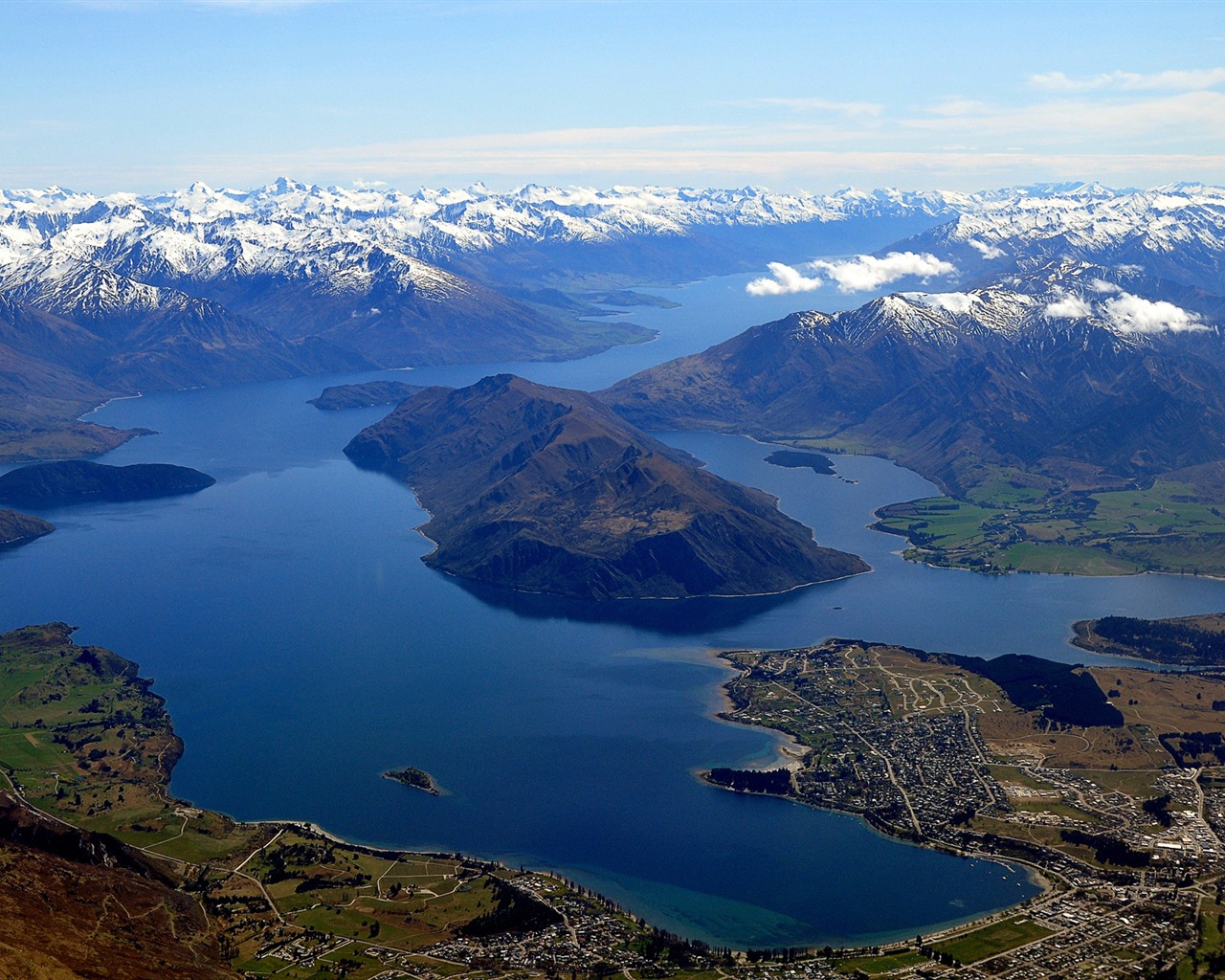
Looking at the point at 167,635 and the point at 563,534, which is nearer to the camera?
the point at 167,635

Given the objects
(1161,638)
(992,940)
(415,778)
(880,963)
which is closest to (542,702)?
(415,778)

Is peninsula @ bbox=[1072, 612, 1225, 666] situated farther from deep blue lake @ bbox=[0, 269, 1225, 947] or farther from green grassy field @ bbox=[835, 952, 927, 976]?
green grassy field @ bbox=[835, 952, 927, 976]

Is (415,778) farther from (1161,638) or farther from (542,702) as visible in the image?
(1161,638)

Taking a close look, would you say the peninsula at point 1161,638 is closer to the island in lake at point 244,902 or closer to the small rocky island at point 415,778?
the small rocky island at point 415,778

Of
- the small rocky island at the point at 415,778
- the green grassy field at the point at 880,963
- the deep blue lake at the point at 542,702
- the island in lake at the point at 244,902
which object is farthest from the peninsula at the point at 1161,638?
the island in lake at the point at 244,902

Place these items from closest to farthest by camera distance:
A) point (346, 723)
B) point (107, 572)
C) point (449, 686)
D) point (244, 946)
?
point (244, 946) → point (346, 723) → point (449, 686) → point (107, 572)

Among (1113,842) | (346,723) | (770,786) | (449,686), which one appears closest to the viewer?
(1113,842)

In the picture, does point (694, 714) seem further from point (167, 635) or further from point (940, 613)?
point (167, 635)

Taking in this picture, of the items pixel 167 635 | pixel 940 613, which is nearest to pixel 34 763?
pixel 167 635
